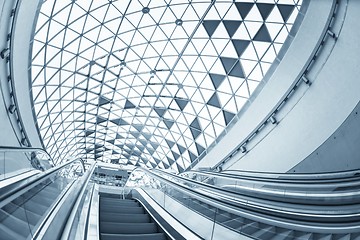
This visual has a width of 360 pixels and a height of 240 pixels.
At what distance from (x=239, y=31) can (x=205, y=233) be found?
54.0ft

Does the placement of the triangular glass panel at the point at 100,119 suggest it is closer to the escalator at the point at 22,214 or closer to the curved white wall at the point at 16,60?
the curved white wall at the point at 16,60

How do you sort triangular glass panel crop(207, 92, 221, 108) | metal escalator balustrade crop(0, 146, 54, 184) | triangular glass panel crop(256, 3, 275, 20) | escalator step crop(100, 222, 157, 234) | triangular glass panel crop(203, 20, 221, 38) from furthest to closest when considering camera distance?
triangular glass panel crop(207, 92, 221, 108) < triangular glass panel crop(203, 20, 221, 38) < triangular glass panel crop(256, 3, 275, 20) < escalator step crop(100, 222, 157, 234) < metal escalator balustrade crop(0, 146, 54, 184)

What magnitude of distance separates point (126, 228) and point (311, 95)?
35.6 ft

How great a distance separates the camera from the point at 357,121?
31.8 ft

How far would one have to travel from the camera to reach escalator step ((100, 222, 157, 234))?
7.08 m

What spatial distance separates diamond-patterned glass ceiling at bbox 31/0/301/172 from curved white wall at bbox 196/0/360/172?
336cm

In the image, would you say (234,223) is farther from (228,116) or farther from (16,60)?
(228,116)

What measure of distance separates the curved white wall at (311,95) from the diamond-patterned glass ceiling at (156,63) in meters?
3.36

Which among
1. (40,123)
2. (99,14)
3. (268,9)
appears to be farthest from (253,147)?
(40,123)

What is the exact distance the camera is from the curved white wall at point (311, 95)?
1037cm

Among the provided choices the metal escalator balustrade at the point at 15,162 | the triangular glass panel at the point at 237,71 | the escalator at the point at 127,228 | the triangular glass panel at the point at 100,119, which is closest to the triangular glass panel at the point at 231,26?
the triangular glass panel at the point at 237,71

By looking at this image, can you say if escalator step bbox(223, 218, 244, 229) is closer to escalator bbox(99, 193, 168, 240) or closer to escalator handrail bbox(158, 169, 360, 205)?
escalator handrail bbox(158, 169, 360, 205)

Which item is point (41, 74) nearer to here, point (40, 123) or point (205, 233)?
point (40, 123)

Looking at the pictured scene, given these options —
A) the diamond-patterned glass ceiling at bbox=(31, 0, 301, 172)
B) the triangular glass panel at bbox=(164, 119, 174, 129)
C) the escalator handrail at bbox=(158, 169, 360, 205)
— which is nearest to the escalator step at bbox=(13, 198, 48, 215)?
the escalator handrail at bbox=(158, 169, 360, 205)
